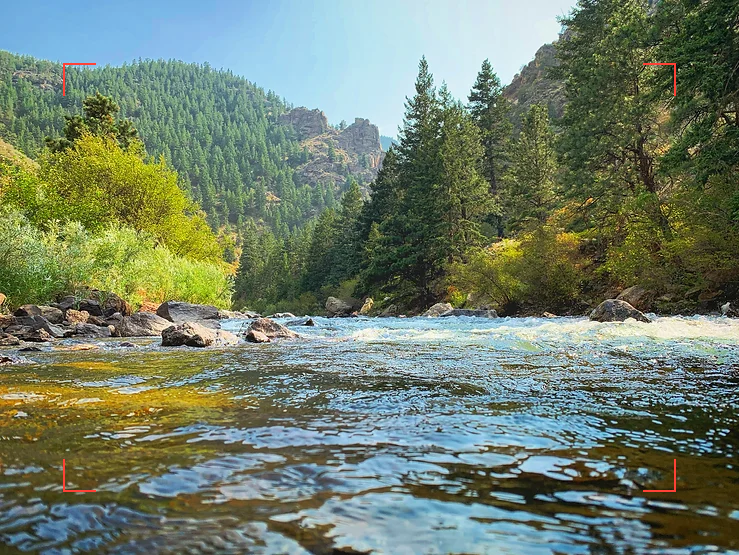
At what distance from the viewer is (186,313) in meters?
→ 17.2

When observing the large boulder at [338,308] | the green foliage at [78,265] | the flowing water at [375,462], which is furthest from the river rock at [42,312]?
the large boulder at [338,308]

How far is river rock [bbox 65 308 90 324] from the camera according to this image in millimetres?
14027

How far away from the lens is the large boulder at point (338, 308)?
4637 cm

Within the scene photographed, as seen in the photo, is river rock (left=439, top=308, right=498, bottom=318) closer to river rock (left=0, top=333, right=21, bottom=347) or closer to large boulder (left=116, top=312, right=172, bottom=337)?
large boulder (left=116, top=312, right=172, bottom=337)

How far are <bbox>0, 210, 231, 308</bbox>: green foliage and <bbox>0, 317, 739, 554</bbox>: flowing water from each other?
33.5ft

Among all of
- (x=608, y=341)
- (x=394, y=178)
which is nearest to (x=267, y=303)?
(x=394, y=178)

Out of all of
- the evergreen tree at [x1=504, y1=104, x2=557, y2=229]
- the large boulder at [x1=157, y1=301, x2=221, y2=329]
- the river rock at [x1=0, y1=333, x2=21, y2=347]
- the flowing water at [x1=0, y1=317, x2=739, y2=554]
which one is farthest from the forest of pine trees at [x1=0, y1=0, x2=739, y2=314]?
the river rock at [x1=0, y1=333, x2=21, y2=347]

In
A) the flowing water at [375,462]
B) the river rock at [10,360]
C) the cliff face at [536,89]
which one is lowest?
the river rock at [10,360]

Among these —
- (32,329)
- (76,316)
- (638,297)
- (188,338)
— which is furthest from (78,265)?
(638,297)

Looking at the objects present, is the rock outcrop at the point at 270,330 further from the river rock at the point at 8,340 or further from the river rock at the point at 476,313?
the river rock at the point at 476,313

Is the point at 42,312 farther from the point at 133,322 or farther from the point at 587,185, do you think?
the point at 587,185

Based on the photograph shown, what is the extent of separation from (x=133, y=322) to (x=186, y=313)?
11.3ft

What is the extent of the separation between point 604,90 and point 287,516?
27138 millimetres

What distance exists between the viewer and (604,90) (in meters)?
23.9
